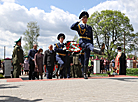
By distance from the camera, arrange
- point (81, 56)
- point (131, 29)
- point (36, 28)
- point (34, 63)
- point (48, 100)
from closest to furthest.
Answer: point (48, 100)
point (81, 56)
point (34, 63)
point (36, 28)
point (131, 29)

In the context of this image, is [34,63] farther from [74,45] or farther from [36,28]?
[36,28]

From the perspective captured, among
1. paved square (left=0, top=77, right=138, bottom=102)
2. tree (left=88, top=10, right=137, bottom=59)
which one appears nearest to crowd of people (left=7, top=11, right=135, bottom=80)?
paved square (left=0, top=77, right=138, bottom=102)

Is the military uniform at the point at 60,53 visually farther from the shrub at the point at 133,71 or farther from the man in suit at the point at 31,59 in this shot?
the shrub at the point at 133,71

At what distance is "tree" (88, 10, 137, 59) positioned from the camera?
116 ft

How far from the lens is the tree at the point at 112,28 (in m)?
35.5

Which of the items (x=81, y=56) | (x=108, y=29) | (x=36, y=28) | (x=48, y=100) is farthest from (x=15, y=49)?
(x=108, y=29)

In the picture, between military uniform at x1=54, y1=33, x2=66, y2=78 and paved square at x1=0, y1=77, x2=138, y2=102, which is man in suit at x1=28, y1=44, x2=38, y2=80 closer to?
military uniform at x1=54, y1=33, x2=66, y2=78

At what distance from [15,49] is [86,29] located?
4244 millimetres

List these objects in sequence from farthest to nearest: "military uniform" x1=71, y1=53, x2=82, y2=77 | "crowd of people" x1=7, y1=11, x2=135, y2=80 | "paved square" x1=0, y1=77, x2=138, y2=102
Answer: "military uniform" x1=71, y1=53, x2=82, y2=77
"crowd of people" x1=7, y1=11, x2=135, y2=80
"paved square" x1=0, y1=77, x2=138, y2=102

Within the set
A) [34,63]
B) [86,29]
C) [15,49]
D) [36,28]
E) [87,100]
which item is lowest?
[87,100]

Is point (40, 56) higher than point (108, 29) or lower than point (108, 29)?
lower

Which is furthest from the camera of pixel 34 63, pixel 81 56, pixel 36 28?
pixel 36 28

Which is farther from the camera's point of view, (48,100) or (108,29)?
(108,29)

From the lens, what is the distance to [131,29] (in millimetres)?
37188
